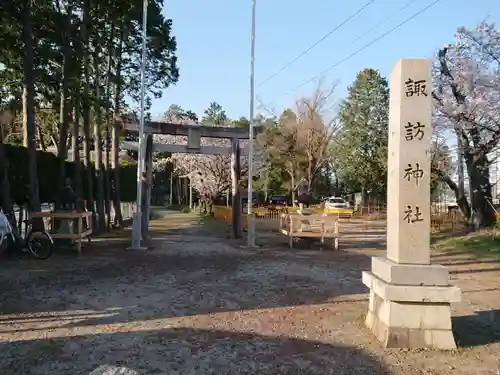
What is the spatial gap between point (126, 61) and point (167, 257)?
10.5 m

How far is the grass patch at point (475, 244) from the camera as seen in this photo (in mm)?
12459

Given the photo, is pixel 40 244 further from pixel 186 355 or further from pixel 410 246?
pixel 410 246

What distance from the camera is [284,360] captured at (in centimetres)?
438

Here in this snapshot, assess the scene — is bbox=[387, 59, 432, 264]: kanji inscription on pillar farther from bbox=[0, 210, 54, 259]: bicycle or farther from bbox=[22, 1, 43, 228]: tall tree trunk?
bbox=[22, 1, 43, 228]: tall tree trunk

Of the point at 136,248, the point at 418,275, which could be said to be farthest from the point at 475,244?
the point at 418,275

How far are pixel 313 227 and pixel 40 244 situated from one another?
7463mm

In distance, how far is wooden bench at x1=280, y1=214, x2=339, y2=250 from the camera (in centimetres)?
1315

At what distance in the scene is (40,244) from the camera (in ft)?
33.2

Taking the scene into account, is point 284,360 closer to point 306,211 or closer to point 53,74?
point 306,211

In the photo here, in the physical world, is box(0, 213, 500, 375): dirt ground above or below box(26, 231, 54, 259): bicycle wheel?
below

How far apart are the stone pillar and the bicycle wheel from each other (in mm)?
7402

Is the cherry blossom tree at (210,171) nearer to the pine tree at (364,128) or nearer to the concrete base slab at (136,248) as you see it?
the pine tree at (364,128)

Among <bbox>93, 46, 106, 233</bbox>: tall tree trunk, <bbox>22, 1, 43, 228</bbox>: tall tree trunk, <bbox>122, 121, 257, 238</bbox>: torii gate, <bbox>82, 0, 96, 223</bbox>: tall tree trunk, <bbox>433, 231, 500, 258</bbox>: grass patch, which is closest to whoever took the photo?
<bbox>22, 1, 43, 228</bbox>: tall tree trunk

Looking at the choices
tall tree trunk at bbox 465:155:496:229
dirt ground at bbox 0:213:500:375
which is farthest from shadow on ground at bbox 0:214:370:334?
tall tree trunk at bbox 465:155:496:229
